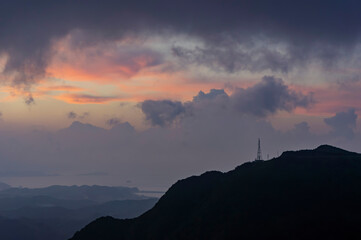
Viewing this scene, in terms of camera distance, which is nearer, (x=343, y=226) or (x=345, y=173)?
(x=343, y=226)

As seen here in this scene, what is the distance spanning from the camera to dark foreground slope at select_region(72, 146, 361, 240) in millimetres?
139750

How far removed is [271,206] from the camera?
154000 mm

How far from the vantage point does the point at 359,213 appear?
140000 mm

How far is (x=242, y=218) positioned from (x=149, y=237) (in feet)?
154

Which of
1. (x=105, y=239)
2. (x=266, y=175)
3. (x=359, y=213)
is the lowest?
(x=105, y=239)

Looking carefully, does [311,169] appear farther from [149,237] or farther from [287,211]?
[149,237]

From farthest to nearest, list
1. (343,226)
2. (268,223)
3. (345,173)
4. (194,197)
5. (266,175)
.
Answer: (194,197)
(266,175)
(345,173)
(268,223)
(343,226)

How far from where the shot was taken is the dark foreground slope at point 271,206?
139750mm

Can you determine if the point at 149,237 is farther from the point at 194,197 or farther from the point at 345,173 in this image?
the point at 345,173

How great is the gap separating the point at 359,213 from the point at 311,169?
113 feet

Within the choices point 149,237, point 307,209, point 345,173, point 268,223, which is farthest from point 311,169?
point 149,237

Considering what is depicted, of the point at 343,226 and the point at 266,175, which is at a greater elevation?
the point at 266,175

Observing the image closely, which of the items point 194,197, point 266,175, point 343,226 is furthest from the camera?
point 194,197

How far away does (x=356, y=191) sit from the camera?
152750 millimetres
